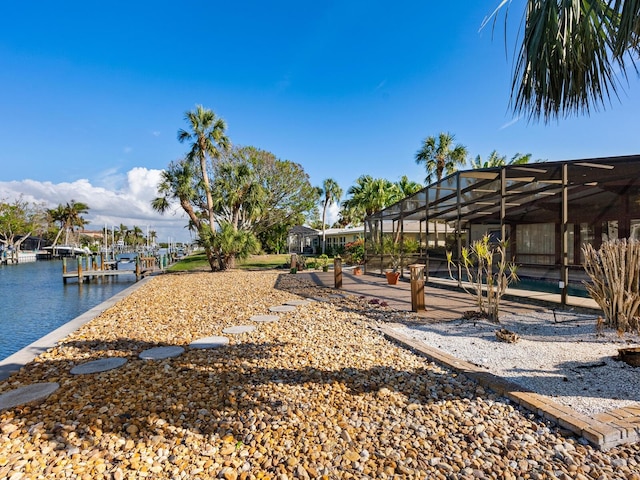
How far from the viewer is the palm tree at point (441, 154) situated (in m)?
24.2

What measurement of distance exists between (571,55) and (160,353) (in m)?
5.49

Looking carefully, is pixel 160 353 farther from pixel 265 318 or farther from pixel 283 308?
pixel 283 308

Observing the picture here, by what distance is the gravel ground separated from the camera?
2203 millimetres

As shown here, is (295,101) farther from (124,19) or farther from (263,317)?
(263,317)

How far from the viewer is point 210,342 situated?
5.23m

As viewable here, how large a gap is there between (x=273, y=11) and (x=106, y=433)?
1319 centimetres

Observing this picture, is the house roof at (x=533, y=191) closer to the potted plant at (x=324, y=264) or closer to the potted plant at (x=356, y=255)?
the potted plant at (x=324, y=264)

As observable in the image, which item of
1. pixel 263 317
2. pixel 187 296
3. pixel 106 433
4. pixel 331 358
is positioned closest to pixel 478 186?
pixel 263 317

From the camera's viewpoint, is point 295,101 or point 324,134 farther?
point 324,134

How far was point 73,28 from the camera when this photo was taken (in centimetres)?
1061

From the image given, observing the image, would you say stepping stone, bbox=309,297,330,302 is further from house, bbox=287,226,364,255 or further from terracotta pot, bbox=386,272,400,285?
house, bbox=287,226,364,255

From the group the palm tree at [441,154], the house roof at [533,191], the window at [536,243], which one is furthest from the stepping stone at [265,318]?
the palm tree at [441,154]

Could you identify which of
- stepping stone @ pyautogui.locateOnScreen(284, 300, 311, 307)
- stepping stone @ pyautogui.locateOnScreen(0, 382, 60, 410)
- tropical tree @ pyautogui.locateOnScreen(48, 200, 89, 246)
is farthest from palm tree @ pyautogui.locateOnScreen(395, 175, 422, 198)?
tropical tree @ pyautogui.locateOnScreen(48, 200, 89, 246)

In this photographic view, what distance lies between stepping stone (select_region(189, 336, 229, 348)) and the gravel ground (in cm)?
29
